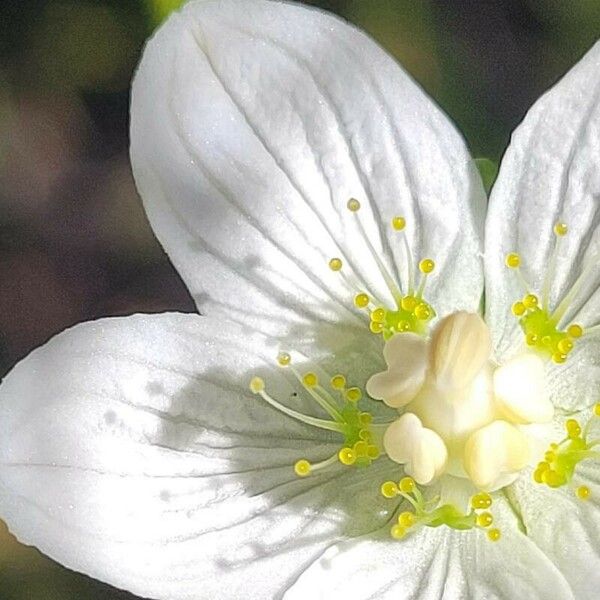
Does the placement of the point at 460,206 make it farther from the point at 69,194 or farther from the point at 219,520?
the point at 69,194

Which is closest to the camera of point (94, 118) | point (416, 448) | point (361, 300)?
point (416, 448)

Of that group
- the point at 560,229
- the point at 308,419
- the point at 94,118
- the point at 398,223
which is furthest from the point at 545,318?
the point at 94,118

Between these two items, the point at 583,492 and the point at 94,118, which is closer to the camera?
the point at 583,492

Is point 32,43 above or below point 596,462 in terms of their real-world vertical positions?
below

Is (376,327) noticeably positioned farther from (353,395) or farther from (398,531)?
(398,531)

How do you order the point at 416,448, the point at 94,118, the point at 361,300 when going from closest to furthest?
the point at 416,448
the point at 361,300
the point at 94,118

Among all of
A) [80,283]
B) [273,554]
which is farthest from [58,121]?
[273,554]
